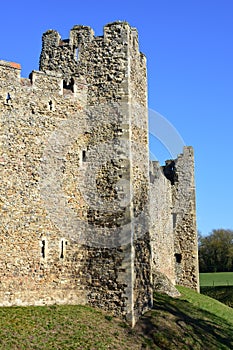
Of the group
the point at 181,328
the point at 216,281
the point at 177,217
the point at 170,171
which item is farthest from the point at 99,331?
the point at 216,281

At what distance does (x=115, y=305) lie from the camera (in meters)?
14.9

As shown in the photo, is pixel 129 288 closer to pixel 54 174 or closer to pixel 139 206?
pixel 139 206

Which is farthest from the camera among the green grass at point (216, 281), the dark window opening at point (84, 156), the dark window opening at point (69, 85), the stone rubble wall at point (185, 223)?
the green grass at point (216, 281)

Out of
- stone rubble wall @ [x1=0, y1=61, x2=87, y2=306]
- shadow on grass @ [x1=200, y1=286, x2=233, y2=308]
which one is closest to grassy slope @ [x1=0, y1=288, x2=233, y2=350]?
stone rubble wall @ [x1=0, y1=61, x2=87, y2=306]

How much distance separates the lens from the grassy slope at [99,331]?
12.5 m

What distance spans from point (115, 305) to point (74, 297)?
1.34 meters

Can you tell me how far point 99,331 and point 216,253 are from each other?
168 feet

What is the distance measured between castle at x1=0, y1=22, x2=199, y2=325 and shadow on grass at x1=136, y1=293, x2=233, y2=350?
0.59 meters

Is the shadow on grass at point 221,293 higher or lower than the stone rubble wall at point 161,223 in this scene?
lower

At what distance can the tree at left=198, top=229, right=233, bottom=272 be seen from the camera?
60.6 meters

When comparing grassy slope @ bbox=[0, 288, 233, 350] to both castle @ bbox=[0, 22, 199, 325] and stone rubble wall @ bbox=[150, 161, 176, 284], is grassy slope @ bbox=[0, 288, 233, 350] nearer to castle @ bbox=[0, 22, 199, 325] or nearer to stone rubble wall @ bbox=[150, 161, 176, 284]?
castle @ bbox=[0, 22, 199, 325]

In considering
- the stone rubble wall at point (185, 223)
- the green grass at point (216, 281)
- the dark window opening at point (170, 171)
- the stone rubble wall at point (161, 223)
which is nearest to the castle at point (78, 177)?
the stone rubble wall at point (161, 223)

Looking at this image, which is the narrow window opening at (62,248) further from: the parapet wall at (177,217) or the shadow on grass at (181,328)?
the parapet wall at (177,217)

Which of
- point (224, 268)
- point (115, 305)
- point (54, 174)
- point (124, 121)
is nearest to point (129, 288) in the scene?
point (115, 305)
